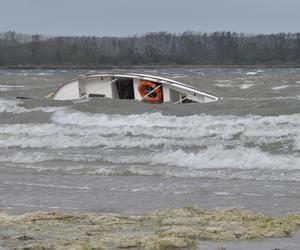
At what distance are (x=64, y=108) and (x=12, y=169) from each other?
1356cm

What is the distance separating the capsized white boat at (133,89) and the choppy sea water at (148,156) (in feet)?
4.92

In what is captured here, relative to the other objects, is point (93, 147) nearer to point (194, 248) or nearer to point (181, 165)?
point (181, 165)

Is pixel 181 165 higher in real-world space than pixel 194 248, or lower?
lower

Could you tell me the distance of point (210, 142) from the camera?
18.9 metres

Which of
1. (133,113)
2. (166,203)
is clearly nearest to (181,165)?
(166,203)

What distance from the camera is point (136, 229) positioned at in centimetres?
766

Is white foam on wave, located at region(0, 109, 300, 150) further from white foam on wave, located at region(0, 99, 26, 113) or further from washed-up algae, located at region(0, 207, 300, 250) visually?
washed-up algae, located at region(0, 207, 300, 250)

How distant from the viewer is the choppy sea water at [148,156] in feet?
35.7

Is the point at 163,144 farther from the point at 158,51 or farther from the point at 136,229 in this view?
the point at 158,51

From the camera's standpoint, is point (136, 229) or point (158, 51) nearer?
point (136, 229)

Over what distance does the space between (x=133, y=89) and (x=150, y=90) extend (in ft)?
4.00

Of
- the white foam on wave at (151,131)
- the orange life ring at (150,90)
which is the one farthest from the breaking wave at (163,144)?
the orange life ring at (150,90)

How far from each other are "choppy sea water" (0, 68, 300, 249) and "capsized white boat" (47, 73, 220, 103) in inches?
59.0

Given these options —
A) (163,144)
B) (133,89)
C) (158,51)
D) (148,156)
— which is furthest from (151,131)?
(158,51)
